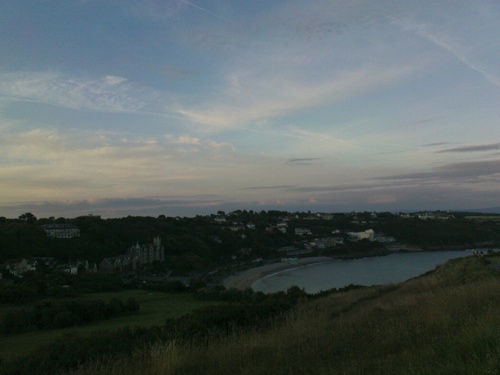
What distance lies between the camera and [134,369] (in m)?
3.57

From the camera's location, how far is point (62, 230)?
138ft

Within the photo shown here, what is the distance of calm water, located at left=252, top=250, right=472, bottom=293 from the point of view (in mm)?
32562

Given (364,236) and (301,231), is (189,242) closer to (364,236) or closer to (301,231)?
(301,231)

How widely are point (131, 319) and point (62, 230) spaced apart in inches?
1058

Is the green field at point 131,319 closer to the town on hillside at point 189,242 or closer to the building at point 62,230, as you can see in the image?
the town on hillside at point 189,242

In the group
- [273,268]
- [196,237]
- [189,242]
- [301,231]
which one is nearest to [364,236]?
[301,231]

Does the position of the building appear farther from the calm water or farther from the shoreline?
the calm water

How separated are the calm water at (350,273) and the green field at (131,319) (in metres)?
7.97

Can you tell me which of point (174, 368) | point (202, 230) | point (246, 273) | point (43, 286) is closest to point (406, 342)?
point (174, 368)

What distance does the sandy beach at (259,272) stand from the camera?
35.2m

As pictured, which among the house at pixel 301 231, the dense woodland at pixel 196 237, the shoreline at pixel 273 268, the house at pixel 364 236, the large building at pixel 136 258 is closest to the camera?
the shoreline at pixel 273 268

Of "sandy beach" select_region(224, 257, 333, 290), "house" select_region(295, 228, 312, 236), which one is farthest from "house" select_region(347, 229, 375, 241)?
"sandy beach" select_region(224, 257, 333, 290)

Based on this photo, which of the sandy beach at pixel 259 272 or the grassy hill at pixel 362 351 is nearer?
the grassy hill at pixel 362 351

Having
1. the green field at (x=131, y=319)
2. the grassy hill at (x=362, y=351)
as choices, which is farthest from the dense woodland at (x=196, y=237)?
the grassy hill at (x=362, y=351)
